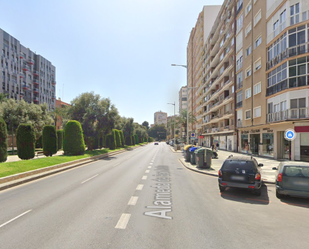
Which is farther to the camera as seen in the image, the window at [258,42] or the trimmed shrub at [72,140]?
the window at [258,42]

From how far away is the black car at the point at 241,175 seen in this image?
7.76 metres

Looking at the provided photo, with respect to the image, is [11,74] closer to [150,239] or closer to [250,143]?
[250,143]

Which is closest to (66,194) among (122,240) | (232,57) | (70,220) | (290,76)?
(70,220)

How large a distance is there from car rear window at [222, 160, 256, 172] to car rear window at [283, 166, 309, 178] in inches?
42.8

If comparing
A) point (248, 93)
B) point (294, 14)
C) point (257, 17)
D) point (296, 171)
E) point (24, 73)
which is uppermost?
point (24, 73)

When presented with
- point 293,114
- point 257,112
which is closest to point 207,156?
point 293,114

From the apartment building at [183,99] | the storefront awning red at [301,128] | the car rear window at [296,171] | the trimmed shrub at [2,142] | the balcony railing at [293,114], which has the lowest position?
the car rear window at [296,171]

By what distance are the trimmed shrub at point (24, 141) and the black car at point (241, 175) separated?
47.6 feet

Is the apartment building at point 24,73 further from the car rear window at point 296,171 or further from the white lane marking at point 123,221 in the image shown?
the car rear window at point 296,171

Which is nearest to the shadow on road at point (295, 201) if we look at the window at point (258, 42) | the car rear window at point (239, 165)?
the car rear window at point (239, 165)

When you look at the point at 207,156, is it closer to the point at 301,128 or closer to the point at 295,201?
the point at 295,201

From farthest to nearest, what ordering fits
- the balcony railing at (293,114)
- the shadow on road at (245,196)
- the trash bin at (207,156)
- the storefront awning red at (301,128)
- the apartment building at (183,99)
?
the apartment building at (183,99) < the storefront awning red at (301,128) < the balcony railing at (293,114) < the trash bin at (207,156) < the shadow on road at (245,196)

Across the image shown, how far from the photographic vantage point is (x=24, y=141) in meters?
15.7

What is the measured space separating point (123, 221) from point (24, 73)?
7665cm
